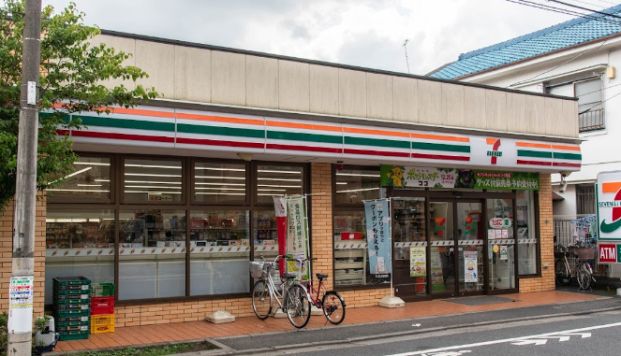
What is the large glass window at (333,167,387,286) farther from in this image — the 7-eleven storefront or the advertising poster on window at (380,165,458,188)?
the advertising poster on window at (380,165,458,188)

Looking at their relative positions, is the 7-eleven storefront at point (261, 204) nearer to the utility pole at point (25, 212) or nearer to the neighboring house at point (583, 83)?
the utility pole at point (25, 212)

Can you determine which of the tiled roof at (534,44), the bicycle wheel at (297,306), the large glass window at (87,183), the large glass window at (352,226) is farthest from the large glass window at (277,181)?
the tiled roof at (534,44)

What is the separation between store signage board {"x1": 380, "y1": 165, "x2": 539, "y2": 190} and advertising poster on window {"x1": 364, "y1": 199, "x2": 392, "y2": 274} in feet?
2.67

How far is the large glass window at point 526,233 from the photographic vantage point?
16594 millimetres

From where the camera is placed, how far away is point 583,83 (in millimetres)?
21609

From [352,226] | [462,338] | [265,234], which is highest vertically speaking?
[352,226]

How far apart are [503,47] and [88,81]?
22486mm

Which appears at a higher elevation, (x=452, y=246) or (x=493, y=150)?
(x=493, y=150)

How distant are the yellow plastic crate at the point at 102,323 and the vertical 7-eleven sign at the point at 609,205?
1249cm

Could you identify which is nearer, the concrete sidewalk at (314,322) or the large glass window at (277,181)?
the concrete sidewalk at (314,322)

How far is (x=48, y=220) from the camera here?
1078cm

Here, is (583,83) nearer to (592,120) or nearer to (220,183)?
(592,120)

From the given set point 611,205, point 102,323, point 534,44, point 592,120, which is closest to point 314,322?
point 102,323

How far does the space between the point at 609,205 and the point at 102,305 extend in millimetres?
12800
